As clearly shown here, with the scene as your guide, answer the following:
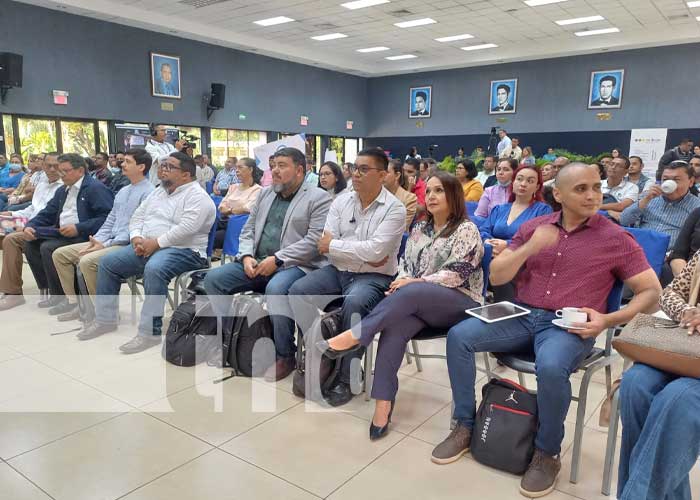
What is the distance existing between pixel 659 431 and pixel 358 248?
1574mm

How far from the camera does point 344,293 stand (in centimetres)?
276

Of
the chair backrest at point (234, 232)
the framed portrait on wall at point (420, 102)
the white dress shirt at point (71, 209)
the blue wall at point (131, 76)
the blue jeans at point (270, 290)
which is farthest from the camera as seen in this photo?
the framed portrait on wall at point (420, 102)

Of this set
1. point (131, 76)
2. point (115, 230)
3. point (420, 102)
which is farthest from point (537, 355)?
point (420, 102)

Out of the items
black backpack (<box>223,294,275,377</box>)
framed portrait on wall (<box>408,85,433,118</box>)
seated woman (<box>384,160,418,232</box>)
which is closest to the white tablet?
black backpack (<box>223,294,275,377</box>)

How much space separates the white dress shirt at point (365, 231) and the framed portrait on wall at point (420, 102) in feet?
46.0

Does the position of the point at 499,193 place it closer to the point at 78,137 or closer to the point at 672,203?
the point at 672,203

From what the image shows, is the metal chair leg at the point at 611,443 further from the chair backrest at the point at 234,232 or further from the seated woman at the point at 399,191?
the chair backrest at the point at 234,232

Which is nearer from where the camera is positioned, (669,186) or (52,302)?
(669,186)

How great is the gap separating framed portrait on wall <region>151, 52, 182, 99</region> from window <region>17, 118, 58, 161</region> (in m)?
2.30

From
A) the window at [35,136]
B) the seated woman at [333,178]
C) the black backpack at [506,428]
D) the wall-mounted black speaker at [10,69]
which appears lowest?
the black backpack at [506,428]

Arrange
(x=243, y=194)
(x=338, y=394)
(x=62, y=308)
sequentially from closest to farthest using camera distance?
1. (x=338, y=394)
2. (x=62, y=308)
3. (x=243, y=194)

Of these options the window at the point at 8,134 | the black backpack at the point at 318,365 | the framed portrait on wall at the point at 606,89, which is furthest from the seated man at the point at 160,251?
the framed portrait on wall at the point at 606,89

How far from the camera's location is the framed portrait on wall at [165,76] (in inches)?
439

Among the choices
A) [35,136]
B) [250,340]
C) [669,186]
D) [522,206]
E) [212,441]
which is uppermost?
[35,136]
